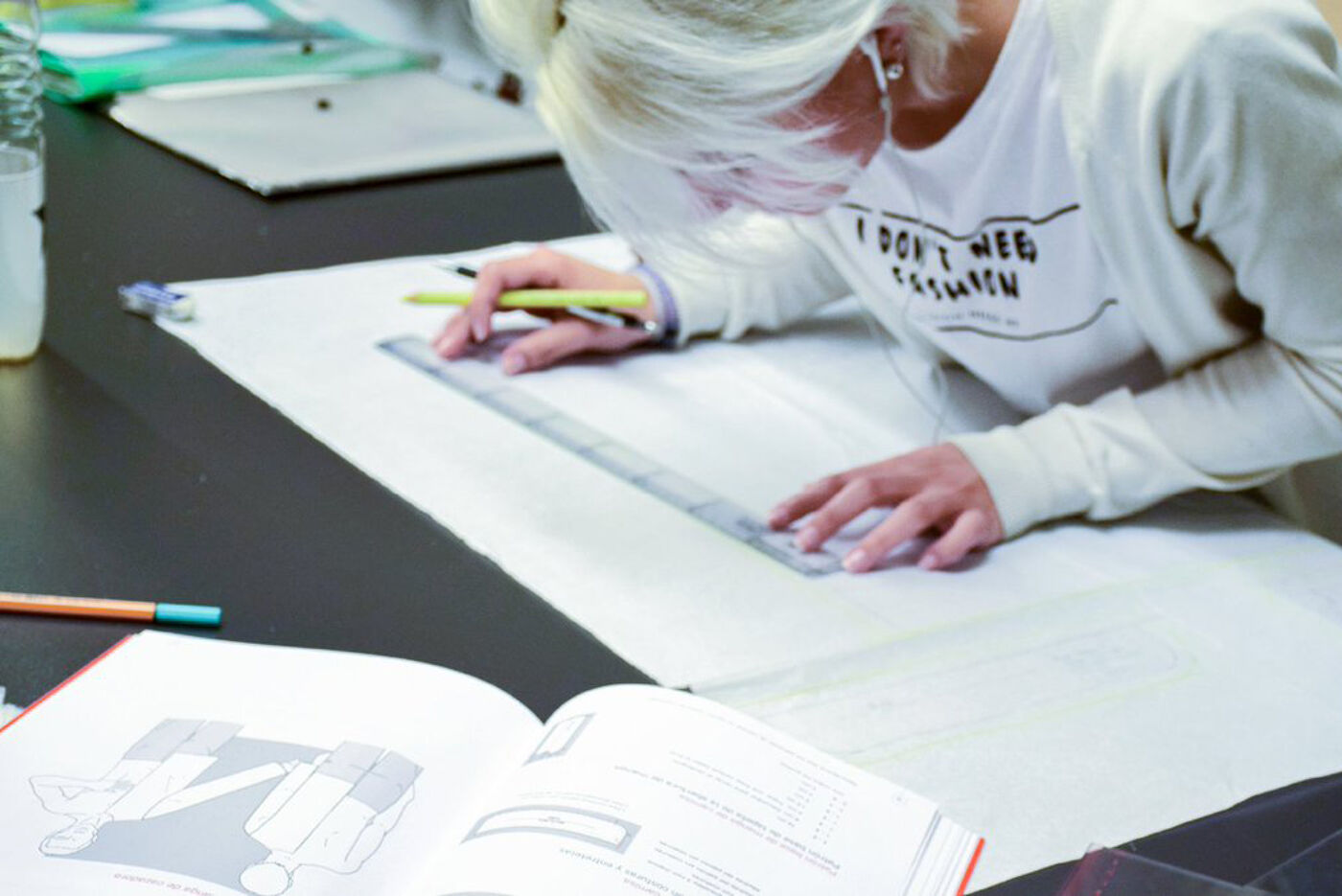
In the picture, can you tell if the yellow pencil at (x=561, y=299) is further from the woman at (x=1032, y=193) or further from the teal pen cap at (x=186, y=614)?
the teal pen cap at (x=186, y=614)

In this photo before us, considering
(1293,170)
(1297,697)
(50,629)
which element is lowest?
(1297,697)

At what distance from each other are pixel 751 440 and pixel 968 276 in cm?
19

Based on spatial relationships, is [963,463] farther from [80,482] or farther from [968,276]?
[80,482]

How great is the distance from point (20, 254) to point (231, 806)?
0.53 meters

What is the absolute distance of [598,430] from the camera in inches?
40.7

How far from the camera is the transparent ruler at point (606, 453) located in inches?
35.8

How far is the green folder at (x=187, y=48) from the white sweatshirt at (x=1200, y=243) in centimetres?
93

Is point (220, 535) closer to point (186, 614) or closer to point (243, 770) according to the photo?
point (186, 614)

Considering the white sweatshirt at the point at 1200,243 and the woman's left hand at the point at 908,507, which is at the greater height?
the white sweatshirt at the point at 1200,243

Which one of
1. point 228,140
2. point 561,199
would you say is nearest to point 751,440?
point 561,199

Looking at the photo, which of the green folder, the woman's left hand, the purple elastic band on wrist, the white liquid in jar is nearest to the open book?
the woman's left hand

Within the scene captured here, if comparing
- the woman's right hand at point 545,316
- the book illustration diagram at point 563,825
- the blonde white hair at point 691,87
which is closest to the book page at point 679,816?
the book illustration diagram at point 563,825

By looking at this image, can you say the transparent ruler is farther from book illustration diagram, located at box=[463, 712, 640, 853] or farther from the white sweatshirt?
book illustration diagram, located at box=[463, 712, 640, 853]

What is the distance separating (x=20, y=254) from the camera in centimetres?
A: 100
